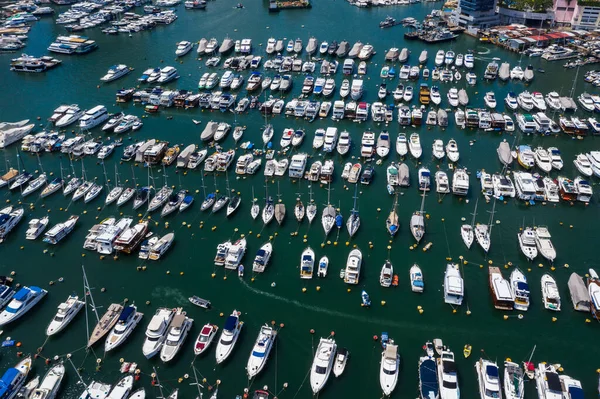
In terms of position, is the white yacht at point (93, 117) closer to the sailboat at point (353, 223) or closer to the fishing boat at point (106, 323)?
the fishing boat at point (106, 323)

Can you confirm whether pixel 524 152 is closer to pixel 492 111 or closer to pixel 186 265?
pixel 492 111

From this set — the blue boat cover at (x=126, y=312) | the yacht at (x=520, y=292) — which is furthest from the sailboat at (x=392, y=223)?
the blue boat cover at (x=126, y=312)

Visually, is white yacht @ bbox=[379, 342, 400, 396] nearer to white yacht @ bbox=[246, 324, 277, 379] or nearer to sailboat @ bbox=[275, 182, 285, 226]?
white yacht @ bbox=[246, 324, 277, 379]

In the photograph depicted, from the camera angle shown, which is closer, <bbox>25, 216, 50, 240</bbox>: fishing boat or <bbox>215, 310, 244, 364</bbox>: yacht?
<bbox>215, 310, 244, 364</bbox>: yacht

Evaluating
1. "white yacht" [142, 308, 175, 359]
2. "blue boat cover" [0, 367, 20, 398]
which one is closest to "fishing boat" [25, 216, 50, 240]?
"blue boat cover" [0, 367, 20, 398]

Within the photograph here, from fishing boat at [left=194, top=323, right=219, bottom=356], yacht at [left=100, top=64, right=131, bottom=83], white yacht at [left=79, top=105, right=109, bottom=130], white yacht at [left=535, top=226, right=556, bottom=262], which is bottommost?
fishing boat at [left=194, top=323, right=219, bottom=356]
